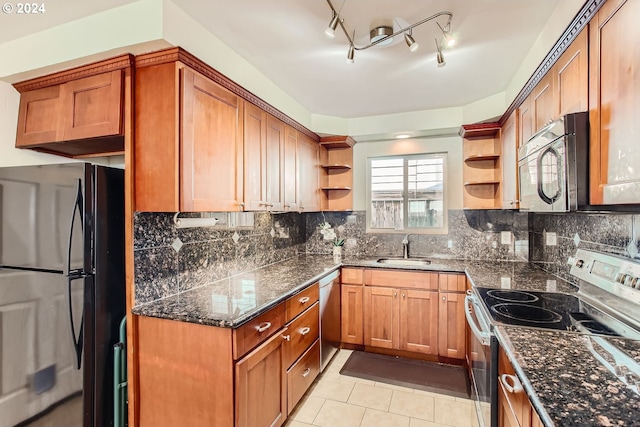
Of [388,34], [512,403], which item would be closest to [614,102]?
[388,34]

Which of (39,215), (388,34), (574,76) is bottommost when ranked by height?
(39,215)

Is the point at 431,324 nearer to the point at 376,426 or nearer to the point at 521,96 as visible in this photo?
the point at 376,426

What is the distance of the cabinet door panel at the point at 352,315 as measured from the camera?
3.13 metres

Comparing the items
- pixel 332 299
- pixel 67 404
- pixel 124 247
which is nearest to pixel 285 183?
pixel 332 299

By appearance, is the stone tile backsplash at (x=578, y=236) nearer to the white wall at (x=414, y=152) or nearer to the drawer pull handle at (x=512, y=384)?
the white wall at (x=414, y=152)

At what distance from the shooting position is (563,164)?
134 cm

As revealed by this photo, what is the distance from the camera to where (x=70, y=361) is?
1.63m

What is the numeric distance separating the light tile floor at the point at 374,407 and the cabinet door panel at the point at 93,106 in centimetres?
217

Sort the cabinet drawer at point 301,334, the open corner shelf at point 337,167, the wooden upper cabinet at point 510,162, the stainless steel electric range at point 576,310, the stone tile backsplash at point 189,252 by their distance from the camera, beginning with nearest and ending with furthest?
the stainless steel electric range at point 576,310, the stone tile backsplash at point 189,252, the cabinet drawer at point 301,334, the wooden upper cabinet at point 510,162, the open corner shelf at point 337,167

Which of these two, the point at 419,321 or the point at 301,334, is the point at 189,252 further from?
the point at 419,321

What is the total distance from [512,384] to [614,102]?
3.72ft

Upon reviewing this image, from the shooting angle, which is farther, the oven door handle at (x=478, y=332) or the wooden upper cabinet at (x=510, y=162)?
the wooden upper cabinet at (x=510, y=162)

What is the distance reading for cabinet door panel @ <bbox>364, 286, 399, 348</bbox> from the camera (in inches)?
119

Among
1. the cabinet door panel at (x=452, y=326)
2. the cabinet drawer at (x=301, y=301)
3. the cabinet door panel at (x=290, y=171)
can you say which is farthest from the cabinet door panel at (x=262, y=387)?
the cabinet door panel at (x=452, y=326)
